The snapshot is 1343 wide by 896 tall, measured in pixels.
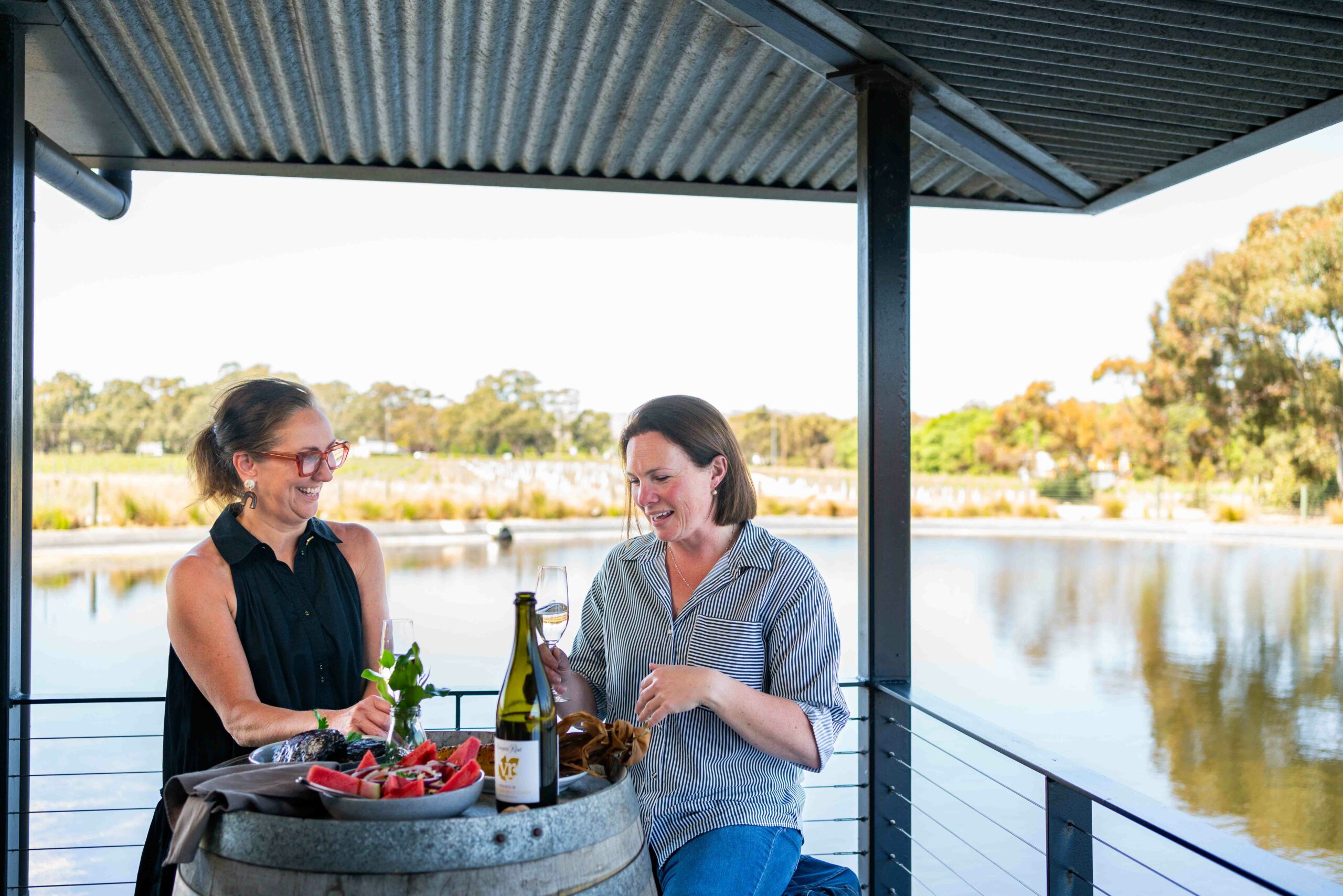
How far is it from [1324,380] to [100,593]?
2760 centimetres

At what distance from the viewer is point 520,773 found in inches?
52.6

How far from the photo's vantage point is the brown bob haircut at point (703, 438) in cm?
222

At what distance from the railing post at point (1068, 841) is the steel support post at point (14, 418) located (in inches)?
86.0

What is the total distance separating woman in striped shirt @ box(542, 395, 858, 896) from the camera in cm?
195

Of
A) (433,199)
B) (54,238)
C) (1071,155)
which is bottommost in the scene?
(1071,155)

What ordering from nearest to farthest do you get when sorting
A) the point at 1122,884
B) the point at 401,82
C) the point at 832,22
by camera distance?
the point at 832,22 < the point at 401,82 < the point at 1122,884

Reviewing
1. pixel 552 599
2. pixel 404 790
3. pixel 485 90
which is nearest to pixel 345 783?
pixel 404 790

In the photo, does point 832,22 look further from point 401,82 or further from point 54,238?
point 54,238

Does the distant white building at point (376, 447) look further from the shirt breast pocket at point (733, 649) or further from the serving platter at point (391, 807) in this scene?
the serving platter at point (391, 807)

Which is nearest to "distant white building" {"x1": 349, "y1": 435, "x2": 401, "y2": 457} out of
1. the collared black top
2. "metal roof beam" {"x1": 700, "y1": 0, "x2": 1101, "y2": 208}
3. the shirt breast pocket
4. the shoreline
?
the shoreline

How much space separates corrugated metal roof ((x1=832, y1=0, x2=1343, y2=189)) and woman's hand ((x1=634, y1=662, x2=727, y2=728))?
1473 mm

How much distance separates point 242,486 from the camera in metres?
2.19

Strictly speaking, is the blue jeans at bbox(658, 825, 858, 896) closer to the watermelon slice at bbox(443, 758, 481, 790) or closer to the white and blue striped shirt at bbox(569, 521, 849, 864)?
the white and blue striped shirt at bbox(569, 521, 849, 864)

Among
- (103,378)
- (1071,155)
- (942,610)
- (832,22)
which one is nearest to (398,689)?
(832,22)
